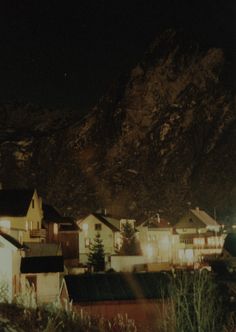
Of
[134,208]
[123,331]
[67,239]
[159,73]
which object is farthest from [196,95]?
[123,331]

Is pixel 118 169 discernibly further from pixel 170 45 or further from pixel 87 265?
pixel 87 265

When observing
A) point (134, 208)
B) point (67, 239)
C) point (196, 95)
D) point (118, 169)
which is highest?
point (196, 95)

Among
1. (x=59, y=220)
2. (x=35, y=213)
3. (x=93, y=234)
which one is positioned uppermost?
(x=35, y=213)

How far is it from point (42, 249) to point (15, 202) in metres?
7.03

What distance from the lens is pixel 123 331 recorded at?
19359 millimetres

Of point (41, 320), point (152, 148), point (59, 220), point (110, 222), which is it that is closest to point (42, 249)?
point (59, 220)

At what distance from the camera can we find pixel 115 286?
3350cm

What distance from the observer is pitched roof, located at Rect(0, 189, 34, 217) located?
51.6 meters

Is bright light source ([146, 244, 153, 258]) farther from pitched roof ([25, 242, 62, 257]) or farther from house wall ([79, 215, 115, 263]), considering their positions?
pitched roof ([25, 242, 62, 257])

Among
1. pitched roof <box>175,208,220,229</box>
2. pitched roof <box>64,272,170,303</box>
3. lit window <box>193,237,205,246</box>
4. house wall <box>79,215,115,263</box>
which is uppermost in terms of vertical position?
pitched roof <box>175,208,220,229</box>

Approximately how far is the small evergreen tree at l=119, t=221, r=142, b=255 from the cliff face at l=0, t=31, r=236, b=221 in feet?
97.2

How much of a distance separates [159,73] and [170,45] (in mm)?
12831

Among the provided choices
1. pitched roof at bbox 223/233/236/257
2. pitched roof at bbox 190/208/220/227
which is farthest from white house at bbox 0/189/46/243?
pitched roof at bbox 190/208/220/227

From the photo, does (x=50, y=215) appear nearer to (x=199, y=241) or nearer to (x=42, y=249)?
(x=42, y=249)
